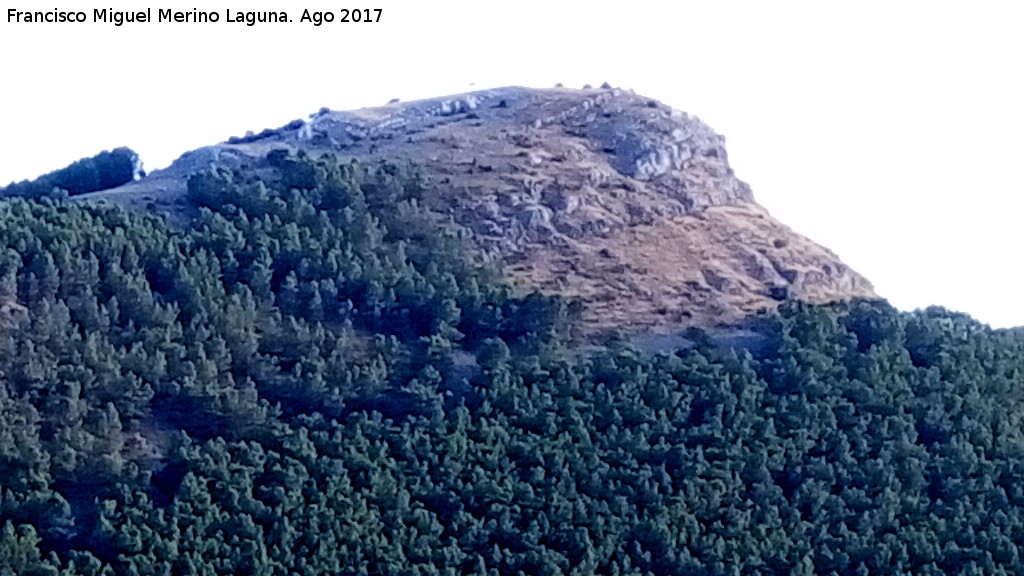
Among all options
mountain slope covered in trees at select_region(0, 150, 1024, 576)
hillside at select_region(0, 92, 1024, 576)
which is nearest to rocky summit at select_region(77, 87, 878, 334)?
hillside at select_region(0, 92, 1024, 576)

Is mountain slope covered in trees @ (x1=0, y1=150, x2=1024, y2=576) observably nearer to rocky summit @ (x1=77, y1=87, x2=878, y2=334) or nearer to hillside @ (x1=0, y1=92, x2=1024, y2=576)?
hillside @ (x1=0, y1=92, x2=1024, y2=576)

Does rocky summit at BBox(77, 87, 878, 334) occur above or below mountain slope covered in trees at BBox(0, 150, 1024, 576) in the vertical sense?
above

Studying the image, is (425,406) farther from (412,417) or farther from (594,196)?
(594,196)

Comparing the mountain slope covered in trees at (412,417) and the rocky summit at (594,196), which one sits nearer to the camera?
the mountain slope covered in trees at (412,417)

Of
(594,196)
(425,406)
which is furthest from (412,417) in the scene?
(594,196)

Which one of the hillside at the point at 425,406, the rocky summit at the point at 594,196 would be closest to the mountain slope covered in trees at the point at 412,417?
the hillside at the point at 425,406

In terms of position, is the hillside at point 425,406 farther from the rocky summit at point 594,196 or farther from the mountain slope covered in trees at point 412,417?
the rocky summit at point 594,196

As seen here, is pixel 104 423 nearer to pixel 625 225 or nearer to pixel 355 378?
pixel 355 378
